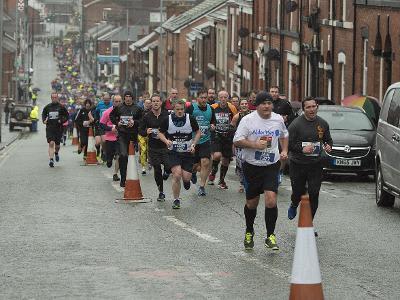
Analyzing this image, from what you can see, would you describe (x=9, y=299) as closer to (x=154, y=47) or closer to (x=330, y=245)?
(x=330, y=245)

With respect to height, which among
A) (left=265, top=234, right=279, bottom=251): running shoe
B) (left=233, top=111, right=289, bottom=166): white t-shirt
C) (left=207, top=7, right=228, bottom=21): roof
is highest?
(left=207, top=7, right=228, bottom=21): roof

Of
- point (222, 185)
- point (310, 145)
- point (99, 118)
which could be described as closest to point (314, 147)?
point (310, 145)

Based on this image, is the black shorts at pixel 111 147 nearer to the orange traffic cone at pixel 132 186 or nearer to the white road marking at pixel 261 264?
the orange traffic cone at pixel 132 186

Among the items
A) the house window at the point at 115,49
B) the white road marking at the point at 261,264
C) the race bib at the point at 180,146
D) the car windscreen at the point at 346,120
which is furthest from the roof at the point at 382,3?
the house window at the point at 115,49

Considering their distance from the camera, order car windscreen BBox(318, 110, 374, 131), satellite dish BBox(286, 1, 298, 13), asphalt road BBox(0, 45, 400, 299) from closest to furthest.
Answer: asphalt road BBox(0, 45, 400, 299)
car windscreen BBox(318, 110, 374, 131)
satellite dish BBox(286, 1, 298, 13)

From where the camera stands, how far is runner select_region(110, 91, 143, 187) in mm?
22250

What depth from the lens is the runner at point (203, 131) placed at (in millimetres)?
20516

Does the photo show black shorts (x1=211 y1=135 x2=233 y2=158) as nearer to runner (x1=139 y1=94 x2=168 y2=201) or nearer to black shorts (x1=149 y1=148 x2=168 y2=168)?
runner (x1=139 y1=94 x2=168 y2=201)

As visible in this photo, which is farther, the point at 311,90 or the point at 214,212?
the point at 311,90

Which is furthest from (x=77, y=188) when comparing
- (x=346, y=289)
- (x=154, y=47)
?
(x=154, y=47)

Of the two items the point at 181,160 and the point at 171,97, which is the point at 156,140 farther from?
the point at 171,97

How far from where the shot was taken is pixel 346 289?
10.6 m

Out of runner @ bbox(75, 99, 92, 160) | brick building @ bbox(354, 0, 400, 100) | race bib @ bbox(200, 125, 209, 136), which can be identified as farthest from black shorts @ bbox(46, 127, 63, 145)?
brick building @ bbox(354, 0, 400, 100)

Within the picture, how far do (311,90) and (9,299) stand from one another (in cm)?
3449
